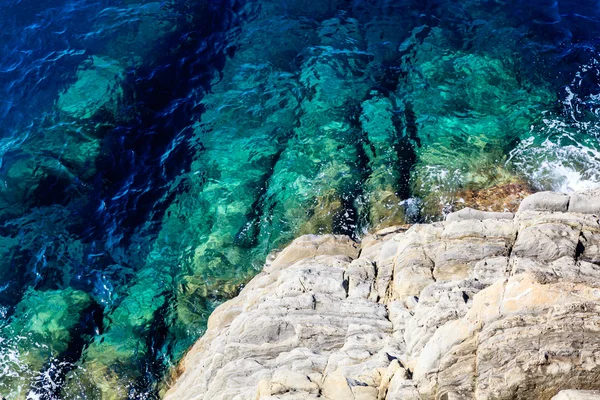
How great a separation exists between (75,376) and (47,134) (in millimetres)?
13330

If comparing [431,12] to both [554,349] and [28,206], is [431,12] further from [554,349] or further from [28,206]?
[554,349]

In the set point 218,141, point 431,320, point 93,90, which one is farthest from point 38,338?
point 431,320

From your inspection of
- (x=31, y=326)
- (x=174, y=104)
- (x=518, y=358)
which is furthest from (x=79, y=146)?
(x=518, y=358)

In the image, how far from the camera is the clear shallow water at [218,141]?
24.7m

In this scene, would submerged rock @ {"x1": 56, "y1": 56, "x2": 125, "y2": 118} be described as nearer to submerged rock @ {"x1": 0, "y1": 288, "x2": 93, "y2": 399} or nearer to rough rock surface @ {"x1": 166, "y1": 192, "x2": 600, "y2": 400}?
submerged rock @ {"x1": 0, "y1": 288, "x2": 93, "y2": 399}

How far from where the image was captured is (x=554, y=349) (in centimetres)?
1136

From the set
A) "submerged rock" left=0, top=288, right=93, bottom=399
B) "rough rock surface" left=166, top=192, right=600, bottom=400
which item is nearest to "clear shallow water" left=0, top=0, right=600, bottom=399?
"submerged rock" left=0, top=288, right=93, bottom=399

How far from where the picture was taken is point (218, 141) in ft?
97.5

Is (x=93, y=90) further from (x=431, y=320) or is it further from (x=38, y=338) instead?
(x=431, y=320)

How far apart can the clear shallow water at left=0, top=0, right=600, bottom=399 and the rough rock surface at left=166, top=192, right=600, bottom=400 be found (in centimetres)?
350

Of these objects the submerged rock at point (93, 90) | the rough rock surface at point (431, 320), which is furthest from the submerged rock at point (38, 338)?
the submerged rock at point (93, 90)

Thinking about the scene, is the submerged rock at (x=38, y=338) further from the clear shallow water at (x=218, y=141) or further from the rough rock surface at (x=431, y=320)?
the rough rock surface at (x=431, y=320)

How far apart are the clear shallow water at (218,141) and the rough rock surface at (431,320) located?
3503 millimetres

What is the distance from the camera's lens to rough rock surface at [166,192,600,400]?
37.8 ft
